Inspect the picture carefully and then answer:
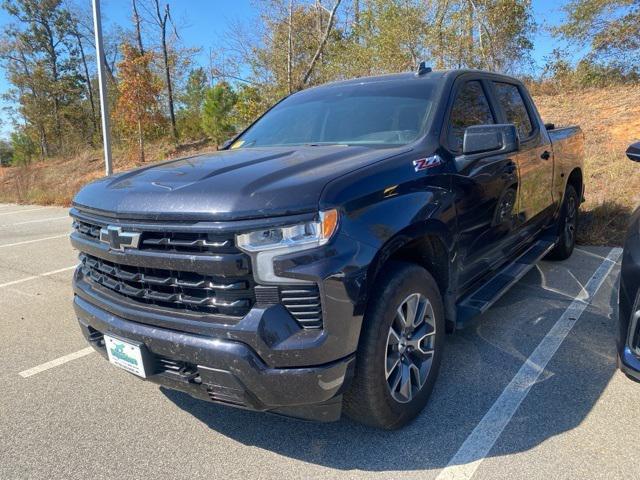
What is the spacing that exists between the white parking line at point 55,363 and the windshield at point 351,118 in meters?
1.99

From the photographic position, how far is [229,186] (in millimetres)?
2061

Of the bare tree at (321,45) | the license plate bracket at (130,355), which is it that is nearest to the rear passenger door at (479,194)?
the license plate bracket at (130,355)

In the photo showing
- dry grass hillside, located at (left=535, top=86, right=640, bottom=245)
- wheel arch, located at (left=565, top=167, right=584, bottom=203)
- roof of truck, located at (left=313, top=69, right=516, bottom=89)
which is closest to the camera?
roof of truck, located at (left=313, top=69, right=516, bottom=89)

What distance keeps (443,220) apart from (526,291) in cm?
230

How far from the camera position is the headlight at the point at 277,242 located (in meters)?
1.92

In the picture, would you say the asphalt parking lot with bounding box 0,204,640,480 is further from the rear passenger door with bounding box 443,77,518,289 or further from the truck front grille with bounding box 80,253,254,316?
the truck front grille with bounding box 80,253,254,316

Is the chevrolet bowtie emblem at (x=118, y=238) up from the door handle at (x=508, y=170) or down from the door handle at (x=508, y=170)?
down

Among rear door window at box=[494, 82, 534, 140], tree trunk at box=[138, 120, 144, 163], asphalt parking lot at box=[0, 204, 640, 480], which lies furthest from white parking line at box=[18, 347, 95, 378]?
tree trunk at box=[138, 120, 144, 163]

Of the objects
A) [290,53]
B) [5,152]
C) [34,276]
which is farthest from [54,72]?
[34,276]

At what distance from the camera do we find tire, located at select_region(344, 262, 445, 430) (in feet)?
7.03

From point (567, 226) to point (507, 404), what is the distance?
3347 millimetres

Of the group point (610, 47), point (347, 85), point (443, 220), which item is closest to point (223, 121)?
point (610, 47)

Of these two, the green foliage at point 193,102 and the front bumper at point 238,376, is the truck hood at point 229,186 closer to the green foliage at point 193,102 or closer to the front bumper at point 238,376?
the front bumper at point 238,376

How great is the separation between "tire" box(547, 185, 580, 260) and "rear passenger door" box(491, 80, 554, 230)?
631 mm
